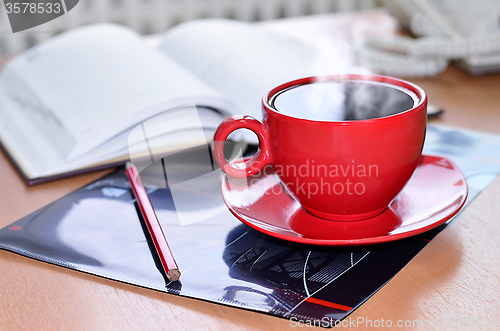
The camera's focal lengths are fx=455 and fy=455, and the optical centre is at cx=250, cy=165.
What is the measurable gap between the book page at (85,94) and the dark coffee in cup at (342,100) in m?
0.15

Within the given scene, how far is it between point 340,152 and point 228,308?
12 cm

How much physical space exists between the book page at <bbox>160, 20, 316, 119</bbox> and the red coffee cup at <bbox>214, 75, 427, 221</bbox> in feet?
0.56

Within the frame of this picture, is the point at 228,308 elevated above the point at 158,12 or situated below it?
above

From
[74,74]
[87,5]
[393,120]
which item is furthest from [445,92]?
[87,5]

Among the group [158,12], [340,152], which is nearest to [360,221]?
[340,152]

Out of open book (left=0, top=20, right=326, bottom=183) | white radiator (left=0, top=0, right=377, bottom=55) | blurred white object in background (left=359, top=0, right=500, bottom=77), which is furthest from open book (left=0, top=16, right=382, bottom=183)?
white radiator (left=0, top=0, right=377, bottom=55)

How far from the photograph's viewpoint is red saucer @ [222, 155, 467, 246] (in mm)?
305

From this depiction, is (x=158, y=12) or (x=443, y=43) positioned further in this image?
(x=158, y=12)

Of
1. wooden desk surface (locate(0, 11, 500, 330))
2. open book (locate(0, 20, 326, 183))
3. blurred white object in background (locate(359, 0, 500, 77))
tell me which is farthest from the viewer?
blurred white object in background (locate(359, 0, 500, 77))

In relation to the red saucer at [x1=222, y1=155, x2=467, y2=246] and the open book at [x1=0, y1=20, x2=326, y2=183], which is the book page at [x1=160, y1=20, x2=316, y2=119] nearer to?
the open book at [x1=0, y1=20, x2=326, y2=183]

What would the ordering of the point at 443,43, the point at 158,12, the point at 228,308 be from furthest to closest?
the point at 158,12
the point at 443,43
the point at 228,308

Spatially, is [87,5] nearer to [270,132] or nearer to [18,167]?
[18,167]

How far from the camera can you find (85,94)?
525mm

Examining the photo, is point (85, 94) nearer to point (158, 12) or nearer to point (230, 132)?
point (230, 132)
